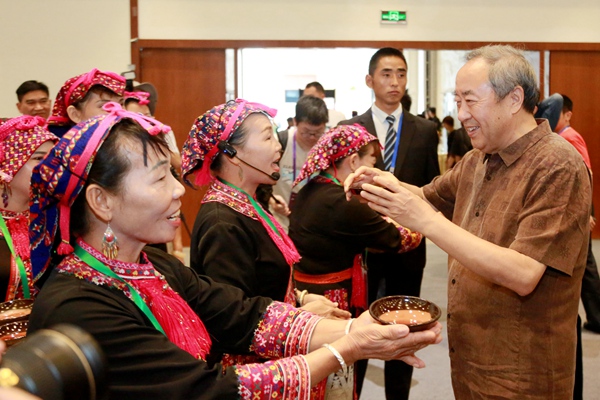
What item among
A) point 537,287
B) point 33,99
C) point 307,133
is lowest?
point 537,287

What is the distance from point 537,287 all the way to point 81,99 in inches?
87.2

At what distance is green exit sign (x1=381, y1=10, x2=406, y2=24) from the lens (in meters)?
7.20

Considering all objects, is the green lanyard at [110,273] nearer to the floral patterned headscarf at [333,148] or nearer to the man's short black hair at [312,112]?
the floral patterned headscarf at [333,148]

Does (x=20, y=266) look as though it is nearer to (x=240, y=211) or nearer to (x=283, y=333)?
(x=240, y=211)

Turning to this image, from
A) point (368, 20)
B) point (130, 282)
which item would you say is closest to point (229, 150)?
point (130, 282)

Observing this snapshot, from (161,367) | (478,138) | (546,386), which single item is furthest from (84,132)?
(546,386)

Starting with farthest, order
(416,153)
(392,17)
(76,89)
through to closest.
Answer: (392,17) < (416,153) < (76,89)

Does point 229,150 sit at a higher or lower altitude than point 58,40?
lower

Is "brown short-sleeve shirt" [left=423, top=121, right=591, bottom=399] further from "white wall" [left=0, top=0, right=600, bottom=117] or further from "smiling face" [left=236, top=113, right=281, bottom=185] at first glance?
"white wall" [left=0, top=0, right=600, bottom=117]

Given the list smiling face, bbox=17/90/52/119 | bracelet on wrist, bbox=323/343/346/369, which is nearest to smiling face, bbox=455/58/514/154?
bracelet on wrist, bbox=323/343/346/369

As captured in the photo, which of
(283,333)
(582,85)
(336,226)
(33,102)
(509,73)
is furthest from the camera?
(582,85)

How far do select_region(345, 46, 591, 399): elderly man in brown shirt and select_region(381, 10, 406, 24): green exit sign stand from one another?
5485 mm

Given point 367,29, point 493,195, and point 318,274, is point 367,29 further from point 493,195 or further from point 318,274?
point 493,195

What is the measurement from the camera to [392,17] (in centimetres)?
720
